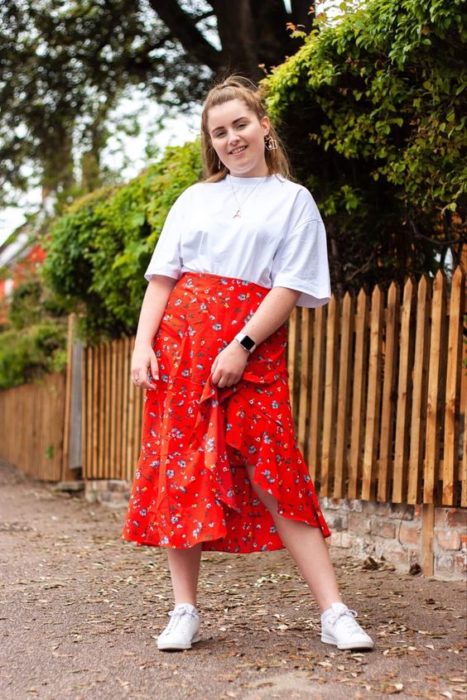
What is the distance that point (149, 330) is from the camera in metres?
3.35

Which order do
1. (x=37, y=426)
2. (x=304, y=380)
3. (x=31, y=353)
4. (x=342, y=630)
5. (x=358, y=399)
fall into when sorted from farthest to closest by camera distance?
1. (x=31, y=353)
2. (x=37, y=426)
3. (x=304, y=380)
4. (x=358, y=399)
5. (x=342, y=630)

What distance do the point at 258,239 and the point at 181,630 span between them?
135cm

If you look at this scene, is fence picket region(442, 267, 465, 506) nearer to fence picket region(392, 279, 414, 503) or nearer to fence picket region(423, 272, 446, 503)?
fence picket region(423, 272, 446, 503)

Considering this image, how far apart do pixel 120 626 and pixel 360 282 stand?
2925 millimetres

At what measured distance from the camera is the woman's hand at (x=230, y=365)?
10.3 feet

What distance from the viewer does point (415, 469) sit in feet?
15.7

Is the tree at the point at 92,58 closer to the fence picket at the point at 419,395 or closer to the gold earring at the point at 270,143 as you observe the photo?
the fence picket at the point at 419,395

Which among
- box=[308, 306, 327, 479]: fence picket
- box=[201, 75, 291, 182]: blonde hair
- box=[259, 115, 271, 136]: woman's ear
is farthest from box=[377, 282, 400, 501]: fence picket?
box=[259, 115, 271, 136]: woman's ear

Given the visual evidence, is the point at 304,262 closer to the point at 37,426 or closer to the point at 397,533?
the point at 397,533

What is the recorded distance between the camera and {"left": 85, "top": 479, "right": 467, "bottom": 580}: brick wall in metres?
4.62

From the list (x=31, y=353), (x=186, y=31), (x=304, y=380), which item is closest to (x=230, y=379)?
(x=304, y=380)

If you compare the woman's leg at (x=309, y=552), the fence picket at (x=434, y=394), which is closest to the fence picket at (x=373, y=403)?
the fence picket at (x=434, y=394)

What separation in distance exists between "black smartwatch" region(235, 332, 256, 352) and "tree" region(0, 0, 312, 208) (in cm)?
587

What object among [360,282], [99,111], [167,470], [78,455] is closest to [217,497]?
[167,470]
